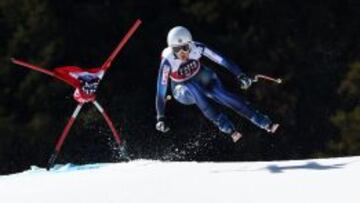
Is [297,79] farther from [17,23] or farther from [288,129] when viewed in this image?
[17,23]

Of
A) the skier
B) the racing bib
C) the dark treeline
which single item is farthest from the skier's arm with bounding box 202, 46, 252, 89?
the dark treeline

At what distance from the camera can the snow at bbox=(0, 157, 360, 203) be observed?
7512 mm

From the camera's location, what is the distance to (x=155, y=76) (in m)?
15.8

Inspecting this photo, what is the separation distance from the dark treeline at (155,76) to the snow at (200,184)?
227 inches

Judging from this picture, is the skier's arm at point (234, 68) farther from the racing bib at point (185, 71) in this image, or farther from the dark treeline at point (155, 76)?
the dark treeline at point (155, 76)

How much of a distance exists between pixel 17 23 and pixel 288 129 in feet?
15.0

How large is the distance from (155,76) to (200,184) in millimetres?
7914

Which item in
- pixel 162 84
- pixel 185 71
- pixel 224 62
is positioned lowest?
pixel 162 84

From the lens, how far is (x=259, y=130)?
15.5m

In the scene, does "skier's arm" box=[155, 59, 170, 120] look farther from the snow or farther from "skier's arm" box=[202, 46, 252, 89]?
the snow

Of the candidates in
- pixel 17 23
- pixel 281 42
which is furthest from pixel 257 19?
pixel 17 23

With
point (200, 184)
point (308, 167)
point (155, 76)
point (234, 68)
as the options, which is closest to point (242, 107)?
point (234, 68)

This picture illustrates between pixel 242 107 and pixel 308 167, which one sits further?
pixel 242 107

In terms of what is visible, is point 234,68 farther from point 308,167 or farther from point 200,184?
point 200,184
